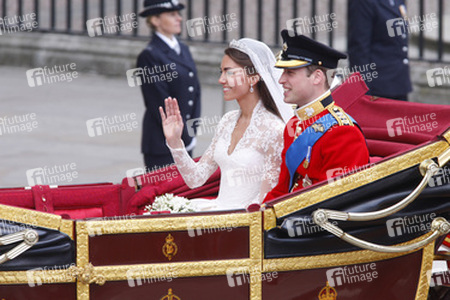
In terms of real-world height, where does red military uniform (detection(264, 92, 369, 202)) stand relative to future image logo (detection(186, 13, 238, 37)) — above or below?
above

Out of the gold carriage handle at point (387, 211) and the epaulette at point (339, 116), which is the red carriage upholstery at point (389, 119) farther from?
the gold carriage handle at point (387, 211)

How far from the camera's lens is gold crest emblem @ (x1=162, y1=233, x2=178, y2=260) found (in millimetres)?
3355

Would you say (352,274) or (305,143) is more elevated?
(305,143)

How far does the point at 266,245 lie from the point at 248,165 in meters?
0.80

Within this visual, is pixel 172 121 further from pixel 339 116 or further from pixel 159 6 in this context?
pixel 159 6

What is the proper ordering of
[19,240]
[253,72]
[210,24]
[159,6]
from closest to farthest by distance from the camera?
[19,240] < [253,72] < [159,6] < [210,24]

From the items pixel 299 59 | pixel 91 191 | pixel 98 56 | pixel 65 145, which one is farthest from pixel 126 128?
pixel 299 59

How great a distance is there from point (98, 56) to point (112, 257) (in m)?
7.96

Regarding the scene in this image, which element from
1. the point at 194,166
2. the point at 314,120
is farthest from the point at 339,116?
the point at 194,166

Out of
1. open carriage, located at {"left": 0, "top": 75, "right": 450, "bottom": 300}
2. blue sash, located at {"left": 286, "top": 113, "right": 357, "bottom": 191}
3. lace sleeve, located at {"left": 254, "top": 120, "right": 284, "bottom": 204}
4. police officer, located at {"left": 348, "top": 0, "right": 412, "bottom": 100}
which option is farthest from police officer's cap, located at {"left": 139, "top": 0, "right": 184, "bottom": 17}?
open carriage, located at {"left": 0, "top": 75, "right": 450, "bottom": 300}

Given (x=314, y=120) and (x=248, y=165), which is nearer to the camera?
(x=314, y=120)

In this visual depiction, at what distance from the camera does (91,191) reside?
13.8 feet

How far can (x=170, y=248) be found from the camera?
3361mm

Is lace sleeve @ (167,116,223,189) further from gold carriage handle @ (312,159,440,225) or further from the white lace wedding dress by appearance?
gold carriage handle @ (312,159,440,225)
